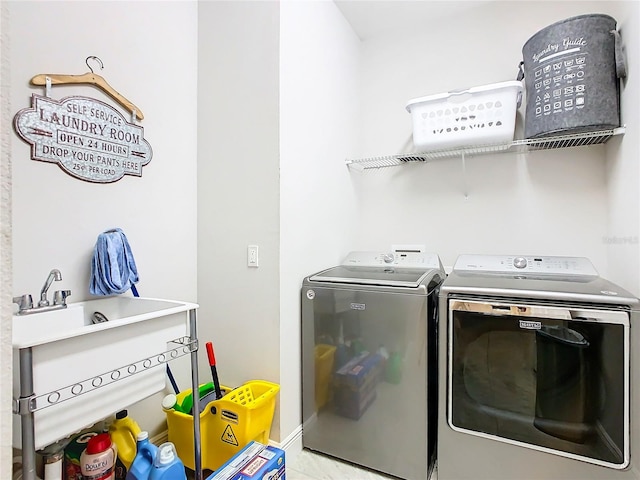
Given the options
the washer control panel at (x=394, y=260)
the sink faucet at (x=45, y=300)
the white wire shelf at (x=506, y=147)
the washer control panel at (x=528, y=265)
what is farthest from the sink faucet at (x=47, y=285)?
the washer control panel at (x=528, y=265)

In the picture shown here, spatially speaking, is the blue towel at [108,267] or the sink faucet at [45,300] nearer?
the sink faucet at [45,300]

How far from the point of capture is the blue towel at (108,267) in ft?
4.63

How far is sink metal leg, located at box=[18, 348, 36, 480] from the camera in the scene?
88cm

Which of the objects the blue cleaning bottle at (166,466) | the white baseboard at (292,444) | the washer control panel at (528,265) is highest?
the washer control panel at (528,265)

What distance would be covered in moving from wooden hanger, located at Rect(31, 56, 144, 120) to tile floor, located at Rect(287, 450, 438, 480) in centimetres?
194

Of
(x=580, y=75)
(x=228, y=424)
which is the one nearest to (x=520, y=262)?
(x=580, y=75)

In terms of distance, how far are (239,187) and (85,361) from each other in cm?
106

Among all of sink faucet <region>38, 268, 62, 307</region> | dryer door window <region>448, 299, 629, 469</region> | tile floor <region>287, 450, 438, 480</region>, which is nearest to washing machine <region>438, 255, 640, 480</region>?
dryer door window <region>448, 299, 629, 469</region>

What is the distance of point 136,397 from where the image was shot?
1.21m

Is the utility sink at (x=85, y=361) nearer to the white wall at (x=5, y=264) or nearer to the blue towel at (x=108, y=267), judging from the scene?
the blue towel at (x=108, y=267)

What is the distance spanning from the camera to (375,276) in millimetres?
1867

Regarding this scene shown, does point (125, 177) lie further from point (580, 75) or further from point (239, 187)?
point (580, 75)

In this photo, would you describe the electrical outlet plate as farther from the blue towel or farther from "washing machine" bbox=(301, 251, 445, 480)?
the blue towel

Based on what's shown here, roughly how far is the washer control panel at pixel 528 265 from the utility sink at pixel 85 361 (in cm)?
156
